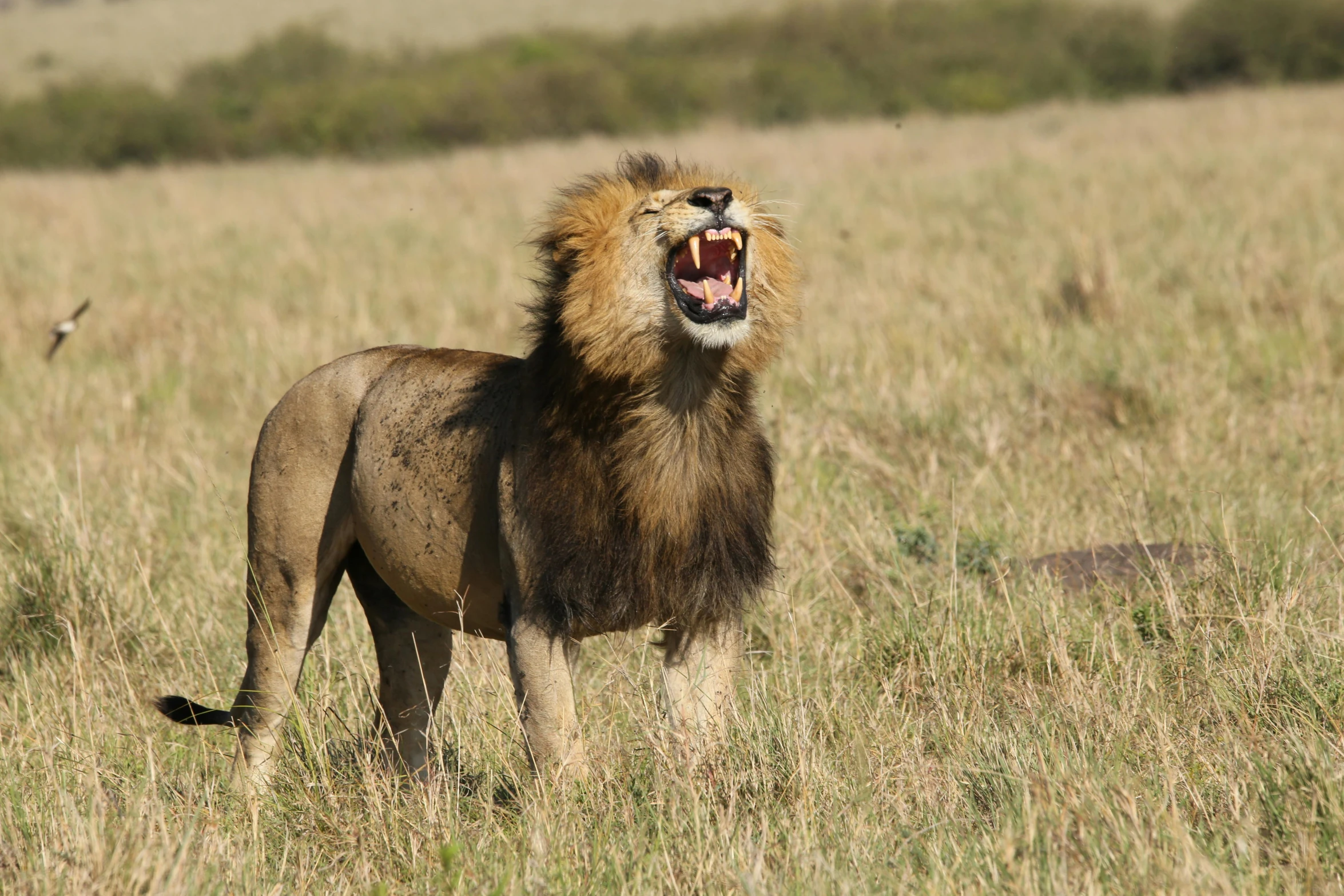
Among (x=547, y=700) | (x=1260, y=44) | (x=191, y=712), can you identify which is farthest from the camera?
(x=1260, y=44)

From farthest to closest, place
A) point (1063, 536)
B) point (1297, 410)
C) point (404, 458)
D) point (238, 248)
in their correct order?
point (238, 248) → point (1297, 410) → point (1063, 536) → point (404, 458)

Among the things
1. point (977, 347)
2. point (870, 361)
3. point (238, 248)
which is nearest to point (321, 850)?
point (870, 361)

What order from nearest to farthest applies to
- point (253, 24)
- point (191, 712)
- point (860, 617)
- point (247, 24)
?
point (191, 712) → point (860, 617) → point (253, 24) → point (247, 24)

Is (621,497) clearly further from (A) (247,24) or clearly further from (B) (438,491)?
(A) (247,24)

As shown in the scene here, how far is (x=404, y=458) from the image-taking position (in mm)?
3654

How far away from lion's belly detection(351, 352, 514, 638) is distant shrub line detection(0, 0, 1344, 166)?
28.4m

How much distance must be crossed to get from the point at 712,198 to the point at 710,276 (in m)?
0.25

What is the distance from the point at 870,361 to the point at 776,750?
14.3ft

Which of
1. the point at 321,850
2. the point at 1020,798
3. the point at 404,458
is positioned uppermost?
the point at 404,458

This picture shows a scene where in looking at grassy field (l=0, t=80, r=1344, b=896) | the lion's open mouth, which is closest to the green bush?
grassy field (l=0, t=80, r=1344, b=896)

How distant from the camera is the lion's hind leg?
13.4ft

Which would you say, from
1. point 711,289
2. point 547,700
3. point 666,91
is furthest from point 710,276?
Result: point 666,91

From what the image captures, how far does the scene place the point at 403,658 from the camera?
13.6ft

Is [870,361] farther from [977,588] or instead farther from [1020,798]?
[1020,798]
